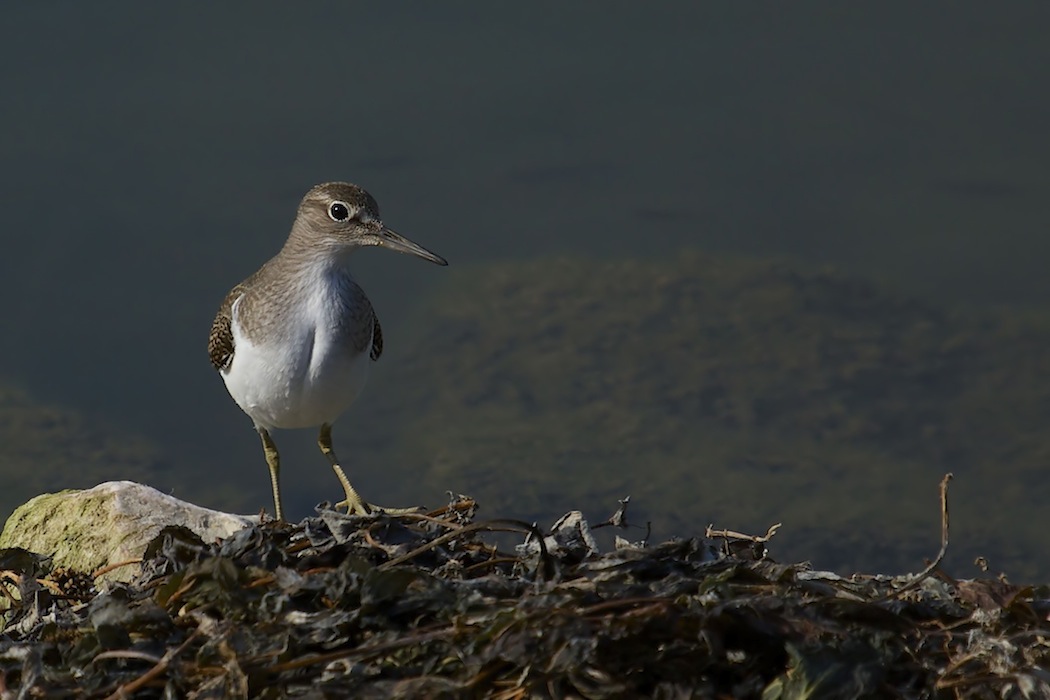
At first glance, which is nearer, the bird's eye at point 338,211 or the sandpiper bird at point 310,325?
the sandpiper bird at point 310,325

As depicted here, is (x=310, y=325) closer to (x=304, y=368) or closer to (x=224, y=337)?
(x=304, y=368)

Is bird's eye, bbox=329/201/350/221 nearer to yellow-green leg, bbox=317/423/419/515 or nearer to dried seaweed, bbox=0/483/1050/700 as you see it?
yellow-green leg, bbox=317/423/419/515

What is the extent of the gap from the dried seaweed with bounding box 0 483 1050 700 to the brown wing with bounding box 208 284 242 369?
2837mm

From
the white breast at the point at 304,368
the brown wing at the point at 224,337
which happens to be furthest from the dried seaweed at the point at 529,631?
the brown wing at the point at 224,337

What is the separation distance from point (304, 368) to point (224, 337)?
0.72 metres

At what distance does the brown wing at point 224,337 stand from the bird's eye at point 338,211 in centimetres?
58

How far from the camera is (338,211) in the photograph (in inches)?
271

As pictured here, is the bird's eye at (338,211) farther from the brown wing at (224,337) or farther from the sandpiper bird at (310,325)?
the brown wing at (224,337)

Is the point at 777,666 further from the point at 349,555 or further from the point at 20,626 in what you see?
the point at 20,626

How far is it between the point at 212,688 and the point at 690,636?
1.14 meters

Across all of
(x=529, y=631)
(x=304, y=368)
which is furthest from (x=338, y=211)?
(x=529, y=631)

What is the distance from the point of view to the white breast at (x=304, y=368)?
6395 millimetres

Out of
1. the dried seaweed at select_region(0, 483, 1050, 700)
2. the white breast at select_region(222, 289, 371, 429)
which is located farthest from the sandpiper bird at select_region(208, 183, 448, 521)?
the dried seaweed at select_region(0, 483, 1050, 700)

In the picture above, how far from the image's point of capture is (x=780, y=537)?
10.9 meters
